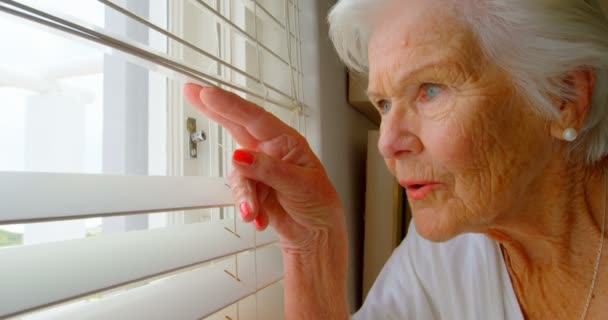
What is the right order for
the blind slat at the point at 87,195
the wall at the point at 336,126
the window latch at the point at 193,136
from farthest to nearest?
the wall at the point at 336,126 < the window latch at the point at 193,136 < the blind slat at the point at 87,195

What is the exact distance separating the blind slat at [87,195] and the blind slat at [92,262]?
65mm

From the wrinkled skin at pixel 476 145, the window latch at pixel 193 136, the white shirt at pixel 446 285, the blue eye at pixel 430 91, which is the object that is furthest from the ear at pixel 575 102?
the window latch at pixel 193 136

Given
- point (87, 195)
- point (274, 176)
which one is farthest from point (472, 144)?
point (87, 195)

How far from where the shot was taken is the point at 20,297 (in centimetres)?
38

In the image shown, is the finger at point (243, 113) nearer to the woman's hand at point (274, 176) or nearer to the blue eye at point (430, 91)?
the woman's hand at point (274, 176)

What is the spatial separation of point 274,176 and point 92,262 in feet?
0.89

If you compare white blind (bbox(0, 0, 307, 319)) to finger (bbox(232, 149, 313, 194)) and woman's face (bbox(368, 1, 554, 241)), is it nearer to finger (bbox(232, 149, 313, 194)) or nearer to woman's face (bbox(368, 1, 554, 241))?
finger (bbox(232, 149, 313, 194))

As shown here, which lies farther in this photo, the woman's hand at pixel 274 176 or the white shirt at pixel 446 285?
the white shirt at pixel 446 285

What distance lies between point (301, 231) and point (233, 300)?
190 millimetres

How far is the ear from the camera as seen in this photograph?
0.75 m

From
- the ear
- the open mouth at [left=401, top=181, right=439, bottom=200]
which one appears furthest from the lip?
the ear

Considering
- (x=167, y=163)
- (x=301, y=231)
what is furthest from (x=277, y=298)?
(x=167, y=163)

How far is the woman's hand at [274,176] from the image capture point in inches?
23.1

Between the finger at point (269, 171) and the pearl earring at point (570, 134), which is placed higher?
the pearl earring at point (570, 134)
